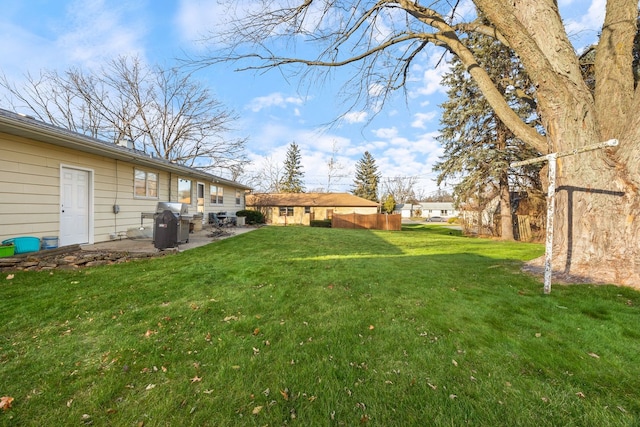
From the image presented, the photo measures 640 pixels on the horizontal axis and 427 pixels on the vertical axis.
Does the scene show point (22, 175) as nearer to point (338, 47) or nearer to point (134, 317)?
point (134, 317)

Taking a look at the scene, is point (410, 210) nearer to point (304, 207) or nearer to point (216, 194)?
point (304, 207)

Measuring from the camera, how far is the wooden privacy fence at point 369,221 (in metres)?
21.0

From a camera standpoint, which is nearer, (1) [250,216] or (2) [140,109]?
(2) [140,109]

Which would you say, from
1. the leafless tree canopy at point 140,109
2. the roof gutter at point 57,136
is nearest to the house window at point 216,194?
the leafless tree canopy at point 140,109

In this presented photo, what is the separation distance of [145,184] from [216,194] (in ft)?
20.8

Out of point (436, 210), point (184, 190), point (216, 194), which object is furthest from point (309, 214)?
point (436, 210)

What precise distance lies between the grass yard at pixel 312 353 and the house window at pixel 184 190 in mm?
7927

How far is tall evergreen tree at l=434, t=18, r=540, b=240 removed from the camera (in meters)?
12.4

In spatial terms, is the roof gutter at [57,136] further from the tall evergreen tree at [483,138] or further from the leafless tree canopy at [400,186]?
the leafless tree canopy at [400,186]

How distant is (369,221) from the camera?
846 inches

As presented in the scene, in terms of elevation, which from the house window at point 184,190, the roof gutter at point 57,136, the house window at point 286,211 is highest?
the roof gutter at point 57,136

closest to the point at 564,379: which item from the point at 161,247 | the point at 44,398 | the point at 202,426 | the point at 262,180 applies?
the point at 202,426

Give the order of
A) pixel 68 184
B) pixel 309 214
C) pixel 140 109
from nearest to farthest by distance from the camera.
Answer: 1. pixel 68 184
2. pixel 140 109
3. pixel 309 214

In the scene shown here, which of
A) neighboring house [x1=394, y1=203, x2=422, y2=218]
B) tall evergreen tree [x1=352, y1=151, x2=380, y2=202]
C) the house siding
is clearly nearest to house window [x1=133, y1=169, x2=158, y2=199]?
the house siding
